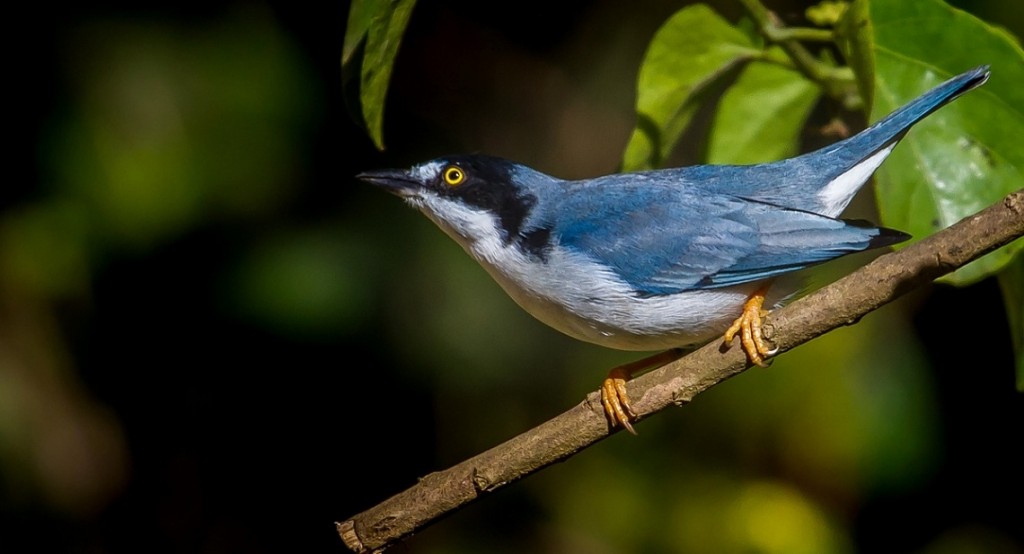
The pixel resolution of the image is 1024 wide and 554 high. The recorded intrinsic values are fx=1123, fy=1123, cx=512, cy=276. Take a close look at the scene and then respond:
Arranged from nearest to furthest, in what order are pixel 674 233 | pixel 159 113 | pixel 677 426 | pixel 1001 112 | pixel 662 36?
1. pixel 1001 112
2. pixel 662 36
3. pixel 674 233
4. pixel 677 426
5. pixel 159 113

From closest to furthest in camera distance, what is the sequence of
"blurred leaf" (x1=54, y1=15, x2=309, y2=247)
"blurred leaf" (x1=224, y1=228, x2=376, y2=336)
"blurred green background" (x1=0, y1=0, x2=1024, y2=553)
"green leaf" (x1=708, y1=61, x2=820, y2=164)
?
"green leaf" (x1=708, y1=61, x2=820, y2=164) → "blurred green background" (x1=0, y1=0, x2=1024, y2=553) → "blurred leaf" (x1=54, y1=15, x2=309, y2=247) → "blurred leaf" (x1=224, y1=228, x2=376, y2=336)

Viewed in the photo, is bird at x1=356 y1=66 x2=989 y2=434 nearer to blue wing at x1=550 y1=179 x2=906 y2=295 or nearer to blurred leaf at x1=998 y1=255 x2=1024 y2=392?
blue wing at x1=550 y1=179 x2=906 y2=295

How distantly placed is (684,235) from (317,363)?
243 cm

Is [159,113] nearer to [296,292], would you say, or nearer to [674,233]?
[296,292]

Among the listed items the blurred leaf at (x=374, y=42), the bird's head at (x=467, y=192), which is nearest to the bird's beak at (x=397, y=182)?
the bird's head at (x=467, y=192)

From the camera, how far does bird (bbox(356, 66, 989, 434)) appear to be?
10.8 feet

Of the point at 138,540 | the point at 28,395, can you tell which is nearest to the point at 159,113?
the point at 28,395

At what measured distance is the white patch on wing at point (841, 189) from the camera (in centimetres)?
346

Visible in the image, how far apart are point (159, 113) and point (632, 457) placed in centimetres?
256

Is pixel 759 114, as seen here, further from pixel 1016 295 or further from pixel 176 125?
pixel 176 125

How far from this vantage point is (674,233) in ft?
11.5

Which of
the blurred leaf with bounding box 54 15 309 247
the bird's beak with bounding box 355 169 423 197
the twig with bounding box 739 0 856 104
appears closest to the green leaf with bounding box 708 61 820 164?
the twig with bounding box 739 0 856 104

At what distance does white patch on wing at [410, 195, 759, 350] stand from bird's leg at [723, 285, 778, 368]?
0.04 metres

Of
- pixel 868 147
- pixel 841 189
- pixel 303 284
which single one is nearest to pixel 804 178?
pixel 841 189
